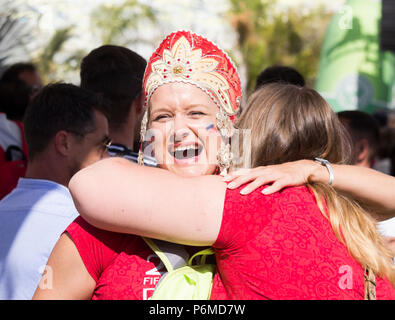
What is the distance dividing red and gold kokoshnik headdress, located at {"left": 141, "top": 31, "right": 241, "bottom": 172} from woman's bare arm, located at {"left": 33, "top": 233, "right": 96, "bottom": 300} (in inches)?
27.8

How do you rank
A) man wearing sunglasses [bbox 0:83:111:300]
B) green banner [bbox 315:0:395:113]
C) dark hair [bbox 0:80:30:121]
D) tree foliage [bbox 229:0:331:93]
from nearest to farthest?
man wearing sunglasses [bbox 0:83:111:300] < dark hair [bbox 0:80:30:121] < green banner [bbox 315:0:395:113] < tree foliage [bbox 229:0:331:93]

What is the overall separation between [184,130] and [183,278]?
0.64 metres

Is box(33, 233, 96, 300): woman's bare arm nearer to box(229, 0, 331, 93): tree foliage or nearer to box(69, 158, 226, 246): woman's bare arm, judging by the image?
box(69, 158, 226, 246): woman's bare arm

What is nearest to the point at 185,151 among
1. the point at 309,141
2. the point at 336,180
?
the point at 309,141

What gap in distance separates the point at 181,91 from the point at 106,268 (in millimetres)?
780

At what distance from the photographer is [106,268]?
1.67 meters

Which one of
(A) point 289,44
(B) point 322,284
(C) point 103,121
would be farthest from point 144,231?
(A) point 289,44

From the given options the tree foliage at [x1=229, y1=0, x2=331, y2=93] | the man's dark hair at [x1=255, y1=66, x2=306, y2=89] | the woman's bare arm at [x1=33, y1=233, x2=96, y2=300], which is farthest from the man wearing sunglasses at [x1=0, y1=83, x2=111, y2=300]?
the tree foliage at [x1=229, y1=0, x2=331, y2=93]

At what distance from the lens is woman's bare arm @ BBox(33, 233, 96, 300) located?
5.24 feet

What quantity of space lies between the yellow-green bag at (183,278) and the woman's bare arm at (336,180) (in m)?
0.28

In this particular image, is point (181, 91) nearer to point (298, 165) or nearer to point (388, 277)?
point (298, 165)

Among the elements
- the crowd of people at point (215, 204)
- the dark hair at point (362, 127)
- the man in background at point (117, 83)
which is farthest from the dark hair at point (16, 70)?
the dark hair at point (362, 127)

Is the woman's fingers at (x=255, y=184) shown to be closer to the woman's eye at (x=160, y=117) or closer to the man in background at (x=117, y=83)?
the woman's eye at (x=160, y=117)

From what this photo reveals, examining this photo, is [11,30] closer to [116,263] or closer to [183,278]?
[116,263]
